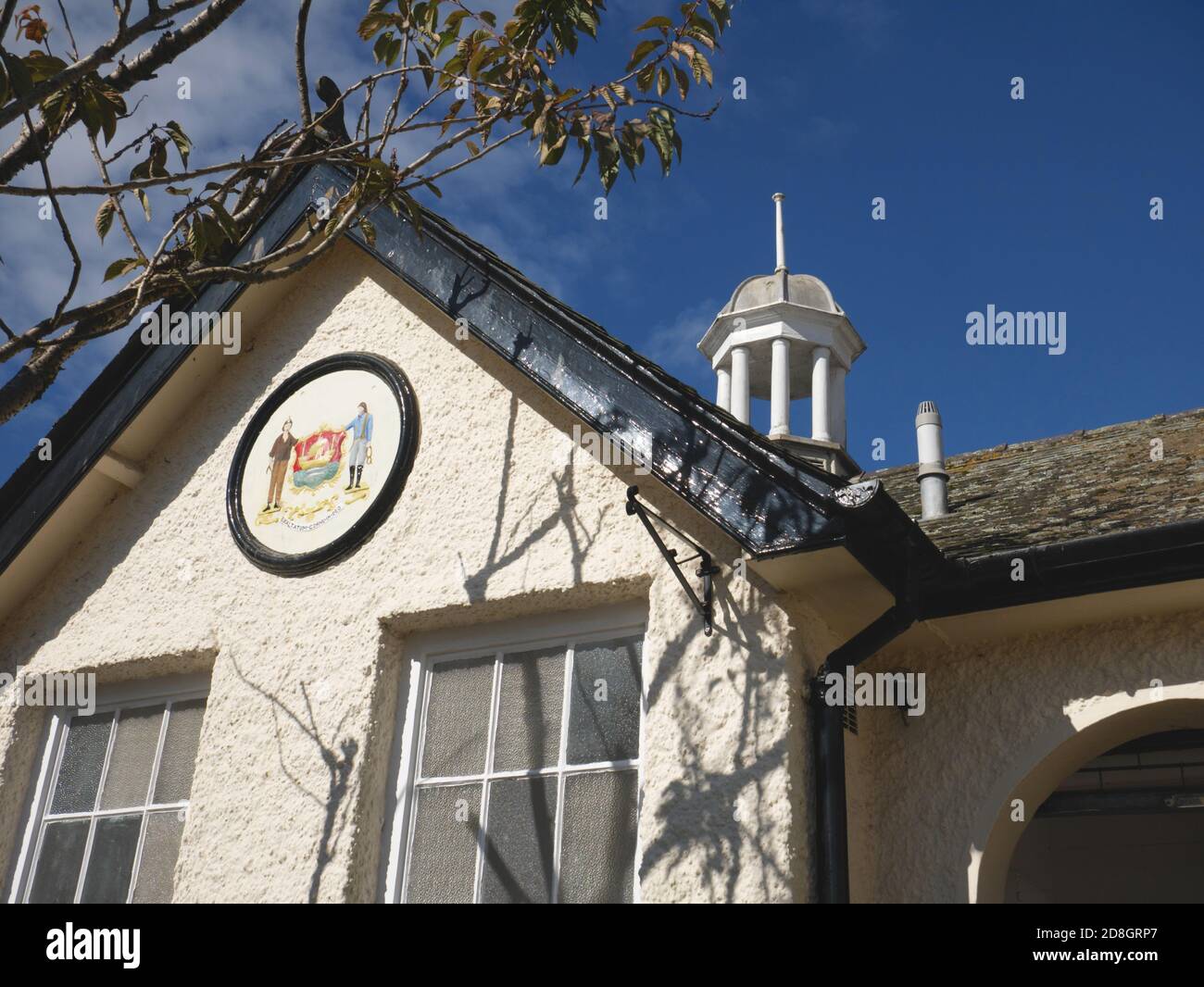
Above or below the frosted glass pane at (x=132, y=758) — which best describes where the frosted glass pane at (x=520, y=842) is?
below

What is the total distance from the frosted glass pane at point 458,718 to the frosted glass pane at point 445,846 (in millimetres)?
112

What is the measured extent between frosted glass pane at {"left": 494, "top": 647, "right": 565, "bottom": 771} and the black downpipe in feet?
3.81

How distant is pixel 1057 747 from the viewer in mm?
5133

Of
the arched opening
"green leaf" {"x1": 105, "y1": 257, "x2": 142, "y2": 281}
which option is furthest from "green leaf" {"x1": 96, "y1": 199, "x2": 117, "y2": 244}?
the arched opening

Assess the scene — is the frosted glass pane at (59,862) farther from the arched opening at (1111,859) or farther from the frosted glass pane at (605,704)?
the arched opening at (1111,859)

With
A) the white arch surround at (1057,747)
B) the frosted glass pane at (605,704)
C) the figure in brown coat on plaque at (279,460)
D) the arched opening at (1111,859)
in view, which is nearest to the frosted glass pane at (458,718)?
the frosted glass pane at (605,704)

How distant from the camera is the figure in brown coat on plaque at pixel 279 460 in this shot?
22.5 ft

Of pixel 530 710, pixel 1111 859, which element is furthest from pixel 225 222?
pixel 1111 859

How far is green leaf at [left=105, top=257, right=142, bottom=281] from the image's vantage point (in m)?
4.85

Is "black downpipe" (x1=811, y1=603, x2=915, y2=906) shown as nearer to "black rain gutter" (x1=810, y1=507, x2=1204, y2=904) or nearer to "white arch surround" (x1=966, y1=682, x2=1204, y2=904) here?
"black rain gutter" (x1=810, y1=507, x2=1204, y2=904)

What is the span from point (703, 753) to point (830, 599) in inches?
32.9

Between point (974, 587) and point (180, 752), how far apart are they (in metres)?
4.06

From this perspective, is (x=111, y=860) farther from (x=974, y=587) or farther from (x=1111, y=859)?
(x=1111, y=859)
